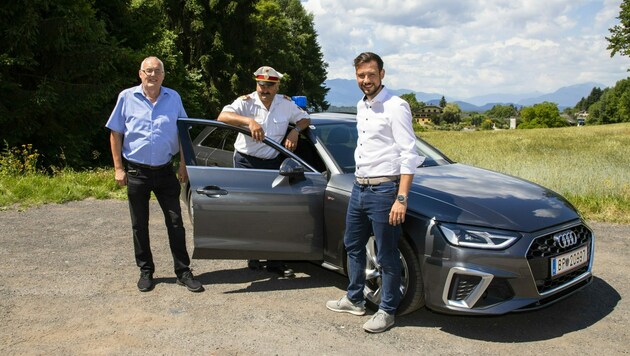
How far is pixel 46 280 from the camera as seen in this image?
463 centimetres

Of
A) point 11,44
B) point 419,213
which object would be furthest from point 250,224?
point 11,44

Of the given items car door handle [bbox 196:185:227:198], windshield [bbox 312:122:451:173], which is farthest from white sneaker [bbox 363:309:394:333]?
car door handle [bbox 196:185:227:198]

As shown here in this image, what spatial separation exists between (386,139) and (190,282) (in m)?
2.19

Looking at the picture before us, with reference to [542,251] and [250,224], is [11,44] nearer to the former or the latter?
[250,224]

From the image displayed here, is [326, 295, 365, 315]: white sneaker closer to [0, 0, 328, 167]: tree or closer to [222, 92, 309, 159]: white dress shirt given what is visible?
[222, 92, 309, 159]: white dress shirt

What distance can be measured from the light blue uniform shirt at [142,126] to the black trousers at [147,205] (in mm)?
120

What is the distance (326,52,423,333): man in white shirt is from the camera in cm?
329

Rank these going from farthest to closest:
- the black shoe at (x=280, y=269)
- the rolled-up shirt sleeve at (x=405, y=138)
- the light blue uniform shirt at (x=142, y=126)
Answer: the black shoe at (x=280, y=269), the light blue uniform shirt at (x=142, y=126), the rolled-up shirt sleeve at (x=405, y=138)

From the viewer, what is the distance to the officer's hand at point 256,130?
13.6 ft

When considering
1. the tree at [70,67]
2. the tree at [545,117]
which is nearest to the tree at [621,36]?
the tree at [70,67]

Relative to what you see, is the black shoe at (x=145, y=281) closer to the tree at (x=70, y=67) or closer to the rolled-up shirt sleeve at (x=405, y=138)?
the rolled-up shirt sleeve at (x=405, y=138)

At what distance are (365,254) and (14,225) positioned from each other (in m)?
A: 5.14

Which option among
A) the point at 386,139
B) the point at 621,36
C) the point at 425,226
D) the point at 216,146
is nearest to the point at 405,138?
the point at 386,139

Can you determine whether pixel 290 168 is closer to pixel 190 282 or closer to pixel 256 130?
pixel 256 130
